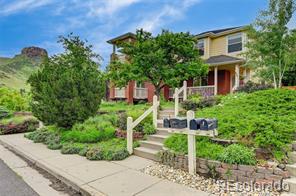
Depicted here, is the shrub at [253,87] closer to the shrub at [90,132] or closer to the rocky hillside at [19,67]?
the shrub at [90,132]

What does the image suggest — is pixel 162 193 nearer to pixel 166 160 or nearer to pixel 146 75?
pixel 166 160

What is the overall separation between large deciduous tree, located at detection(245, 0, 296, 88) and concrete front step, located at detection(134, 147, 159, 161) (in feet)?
27.9

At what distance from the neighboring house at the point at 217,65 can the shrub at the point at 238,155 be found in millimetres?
11537

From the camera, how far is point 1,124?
12625mm

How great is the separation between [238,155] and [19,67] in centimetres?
6662

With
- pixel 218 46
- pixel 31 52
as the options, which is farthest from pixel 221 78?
pixel 31 52

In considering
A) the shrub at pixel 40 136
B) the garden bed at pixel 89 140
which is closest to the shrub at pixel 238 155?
the garden bed at pixel 89 140

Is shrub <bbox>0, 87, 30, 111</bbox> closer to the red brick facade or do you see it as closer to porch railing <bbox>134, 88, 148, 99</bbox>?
the red brick facade

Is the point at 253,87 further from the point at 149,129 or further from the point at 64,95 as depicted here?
the point at 64,95

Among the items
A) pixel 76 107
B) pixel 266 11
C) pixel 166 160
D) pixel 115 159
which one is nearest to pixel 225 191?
pixel 166 160

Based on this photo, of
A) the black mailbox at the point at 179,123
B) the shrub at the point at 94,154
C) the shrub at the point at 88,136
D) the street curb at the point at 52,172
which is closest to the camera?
the street curb at the point at 52,172

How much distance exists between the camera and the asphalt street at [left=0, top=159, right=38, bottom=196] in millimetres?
4395

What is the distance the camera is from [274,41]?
1146cm

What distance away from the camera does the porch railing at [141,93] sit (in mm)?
20031
